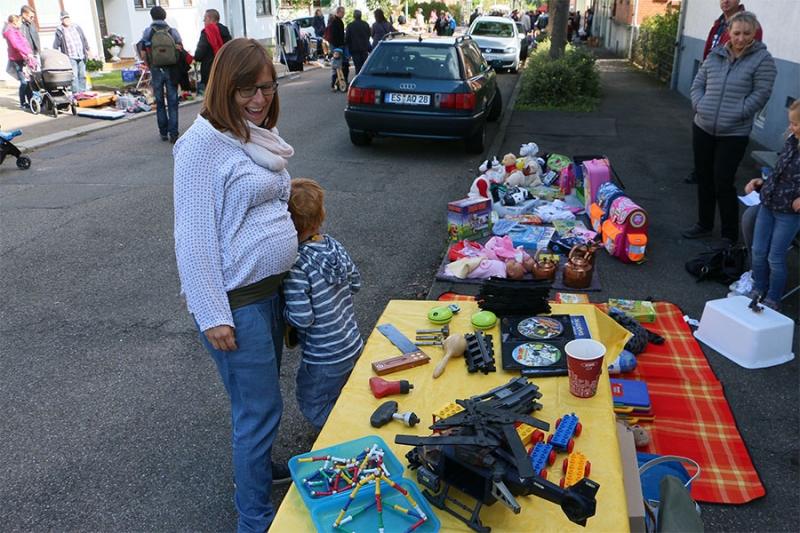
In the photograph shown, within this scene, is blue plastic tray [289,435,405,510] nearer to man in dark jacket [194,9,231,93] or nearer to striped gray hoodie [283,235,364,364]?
striped gray hoodie [283,235,364,364]

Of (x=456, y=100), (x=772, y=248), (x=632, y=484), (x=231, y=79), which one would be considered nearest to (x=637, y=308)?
(x=772, y=248)

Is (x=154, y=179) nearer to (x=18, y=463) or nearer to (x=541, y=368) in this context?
(x=18, y=463)

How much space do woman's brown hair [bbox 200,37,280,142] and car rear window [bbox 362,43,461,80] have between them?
294 inches

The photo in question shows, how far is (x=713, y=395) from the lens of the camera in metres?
3.89

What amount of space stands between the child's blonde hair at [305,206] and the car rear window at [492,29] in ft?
70.1

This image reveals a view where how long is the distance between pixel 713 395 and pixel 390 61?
23.9 feet

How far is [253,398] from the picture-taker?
8.45 ft

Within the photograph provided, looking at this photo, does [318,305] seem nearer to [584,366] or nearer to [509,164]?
[584,366]

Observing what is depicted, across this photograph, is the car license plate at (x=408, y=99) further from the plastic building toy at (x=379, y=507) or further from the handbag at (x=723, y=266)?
the plastic building toy at (x=379, y=507)

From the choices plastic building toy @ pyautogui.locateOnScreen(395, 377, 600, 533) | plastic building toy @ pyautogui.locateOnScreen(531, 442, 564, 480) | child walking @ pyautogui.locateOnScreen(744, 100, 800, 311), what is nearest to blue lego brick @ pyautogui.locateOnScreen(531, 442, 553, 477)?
plastic building toy @ pyautogui.locateOnScreen(531, 442, 564, 480)

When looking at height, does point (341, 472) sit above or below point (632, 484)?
above

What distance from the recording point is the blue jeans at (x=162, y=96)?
10.7m

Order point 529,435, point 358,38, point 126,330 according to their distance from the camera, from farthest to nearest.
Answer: point 358,38
point 126,330
point 529,435

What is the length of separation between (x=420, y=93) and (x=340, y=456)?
7755mm
